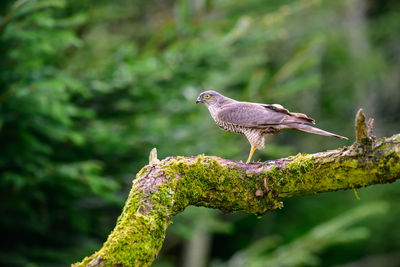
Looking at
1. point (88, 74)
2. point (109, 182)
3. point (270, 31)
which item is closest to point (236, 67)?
point (270, 31)

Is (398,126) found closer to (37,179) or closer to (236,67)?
(236,67)

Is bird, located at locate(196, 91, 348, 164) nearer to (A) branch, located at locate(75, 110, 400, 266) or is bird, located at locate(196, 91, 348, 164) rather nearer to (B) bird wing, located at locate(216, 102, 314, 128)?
(B) bird wing, located at locate(216, 102, 314, 128)

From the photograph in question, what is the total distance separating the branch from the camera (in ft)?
8.50

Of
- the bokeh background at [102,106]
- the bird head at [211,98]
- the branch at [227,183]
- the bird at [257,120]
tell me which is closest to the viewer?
the branch at [227,183]

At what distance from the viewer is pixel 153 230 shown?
9.04 feet

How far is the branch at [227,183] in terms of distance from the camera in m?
2.59

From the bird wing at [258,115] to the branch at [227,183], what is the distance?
2.39ft

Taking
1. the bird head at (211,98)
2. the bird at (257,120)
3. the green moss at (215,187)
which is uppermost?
the bird head at (211,98)

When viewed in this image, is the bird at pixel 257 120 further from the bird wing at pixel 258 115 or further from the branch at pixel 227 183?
the branch at pixel 227 183

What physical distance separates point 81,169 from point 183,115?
8.23 feet

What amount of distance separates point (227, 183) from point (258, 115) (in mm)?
1057

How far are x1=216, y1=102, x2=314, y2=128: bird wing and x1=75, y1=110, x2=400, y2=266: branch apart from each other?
0.73m

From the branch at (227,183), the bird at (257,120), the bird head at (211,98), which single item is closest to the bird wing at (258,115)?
the bird at (257,120)

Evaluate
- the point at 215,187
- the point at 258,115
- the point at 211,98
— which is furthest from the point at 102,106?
the point at 215,187
